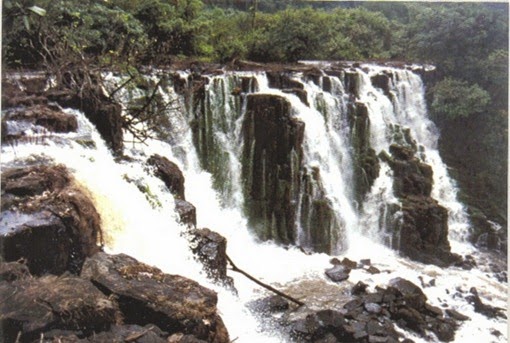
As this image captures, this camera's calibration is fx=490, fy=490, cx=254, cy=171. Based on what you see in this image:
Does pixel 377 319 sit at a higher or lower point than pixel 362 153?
lower

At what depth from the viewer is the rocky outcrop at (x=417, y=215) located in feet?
33.4

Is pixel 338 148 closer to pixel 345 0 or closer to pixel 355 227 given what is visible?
pixel 355 227

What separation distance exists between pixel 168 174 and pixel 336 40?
7544 millimetres

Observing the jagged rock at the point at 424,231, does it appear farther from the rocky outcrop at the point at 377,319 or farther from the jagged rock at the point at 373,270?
the rocky outcrop at the point at 377,319

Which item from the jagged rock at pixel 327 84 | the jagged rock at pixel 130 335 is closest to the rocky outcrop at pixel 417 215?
the jagged rock at pixel 327 84

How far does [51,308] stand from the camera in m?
3.63

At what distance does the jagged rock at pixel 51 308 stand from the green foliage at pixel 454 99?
9.31 m

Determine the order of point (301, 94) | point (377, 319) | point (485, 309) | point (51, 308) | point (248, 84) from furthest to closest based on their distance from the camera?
point (301, 94), point (248, 84), point (485, 309), point (377, 319), point (51, 308)

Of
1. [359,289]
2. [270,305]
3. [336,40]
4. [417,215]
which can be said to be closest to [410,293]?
[359,289]

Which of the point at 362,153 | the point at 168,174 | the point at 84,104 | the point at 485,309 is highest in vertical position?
the point at 84,104

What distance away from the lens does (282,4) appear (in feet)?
35.4

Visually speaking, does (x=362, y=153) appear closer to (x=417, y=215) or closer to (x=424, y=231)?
(x=417, y=215)

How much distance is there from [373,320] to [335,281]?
159cm

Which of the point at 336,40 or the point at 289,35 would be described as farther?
the point at 336,40
